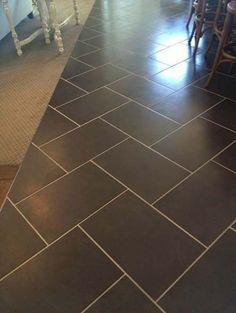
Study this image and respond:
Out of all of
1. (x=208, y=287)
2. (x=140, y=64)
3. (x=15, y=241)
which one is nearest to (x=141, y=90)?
(x=140, y=64)

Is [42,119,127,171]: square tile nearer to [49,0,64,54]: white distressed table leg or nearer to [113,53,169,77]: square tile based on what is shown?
[113,53,169,77]: square tile

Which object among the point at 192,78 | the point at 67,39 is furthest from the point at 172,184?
the point at 67,39

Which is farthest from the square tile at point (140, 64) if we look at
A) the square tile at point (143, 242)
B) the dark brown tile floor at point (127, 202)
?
the square tile at point (143, 242)

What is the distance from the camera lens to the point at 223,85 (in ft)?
8.19

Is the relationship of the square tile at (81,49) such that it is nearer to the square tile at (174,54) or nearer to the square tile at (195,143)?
the square tile at (174,54)

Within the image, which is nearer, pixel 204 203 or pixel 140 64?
pixel 204 203

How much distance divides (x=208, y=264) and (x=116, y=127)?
1.13 metres

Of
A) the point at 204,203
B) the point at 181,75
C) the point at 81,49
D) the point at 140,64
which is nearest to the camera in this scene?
the point at 204,203

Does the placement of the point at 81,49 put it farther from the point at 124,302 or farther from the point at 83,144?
the point at 124,302

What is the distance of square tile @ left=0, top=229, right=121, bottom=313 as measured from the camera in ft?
3.80

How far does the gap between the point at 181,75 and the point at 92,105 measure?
91cm

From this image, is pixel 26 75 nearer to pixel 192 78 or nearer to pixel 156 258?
pixel 192 78

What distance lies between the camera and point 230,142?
1894 millimetres

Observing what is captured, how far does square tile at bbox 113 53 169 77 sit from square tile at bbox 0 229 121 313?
1.89m
